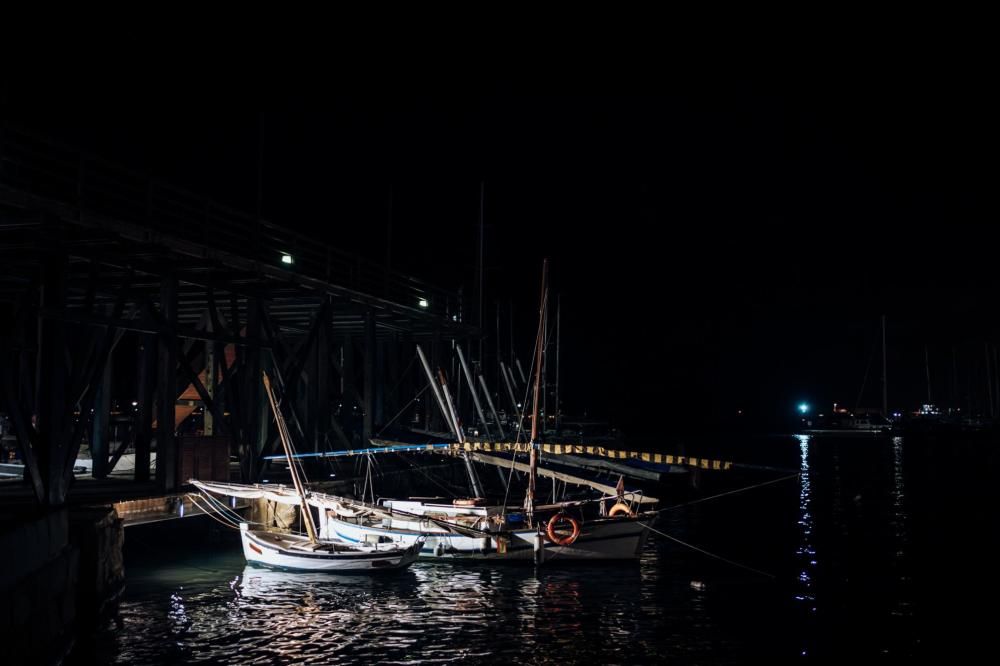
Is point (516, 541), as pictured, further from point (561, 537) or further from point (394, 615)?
point (394, 615)

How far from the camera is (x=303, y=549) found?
22656 millimetres

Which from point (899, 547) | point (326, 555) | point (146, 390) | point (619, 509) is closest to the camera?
point (326, 555)

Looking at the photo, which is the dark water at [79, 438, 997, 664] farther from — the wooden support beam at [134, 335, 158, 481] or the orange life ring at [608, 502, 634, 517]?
the wooden support beam at [134, 335, 158, 481]

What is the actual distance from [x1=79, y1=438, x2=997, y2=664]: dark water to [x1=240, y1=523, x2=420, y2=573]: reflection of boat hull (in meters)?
0.37

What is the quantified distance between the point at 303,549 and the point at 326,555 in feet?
2.59

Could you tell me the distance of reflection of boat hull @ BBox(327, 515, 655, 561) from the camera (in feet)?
81.5

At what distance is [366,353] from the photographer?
32.3 m

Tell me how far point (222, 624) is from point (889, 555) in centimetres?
2323

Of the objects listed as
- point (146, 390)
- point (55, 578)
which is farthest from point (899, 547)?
point (55, 578)

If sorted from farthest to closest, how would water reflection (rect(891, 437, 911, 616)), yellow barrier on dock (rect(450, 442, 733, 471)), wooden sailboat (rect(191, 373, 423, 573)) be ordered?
yellow barrier on dock (rect(450, 442, 733, 471)) → wooden sailboat (rect(191, 373, 423, 573)) → water reflection (rect(891, 437, 911, 616))

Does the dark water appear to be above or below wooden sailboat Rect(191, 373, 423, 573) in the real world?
below

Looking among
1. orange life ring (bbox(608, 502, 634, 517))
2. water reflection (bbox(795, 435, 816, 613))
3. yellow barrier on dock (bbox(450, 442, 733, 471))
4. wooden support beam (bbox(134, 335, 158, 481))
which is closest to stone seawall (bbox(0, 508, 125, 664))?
wooden support beam (bbox(134, 335, 158, 481))

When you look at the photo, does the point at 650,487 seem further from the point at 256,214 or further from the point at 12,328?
the point at 12,328

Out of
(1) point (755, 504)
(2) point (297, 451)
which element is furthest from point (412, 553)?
(1) point (755, 504)
